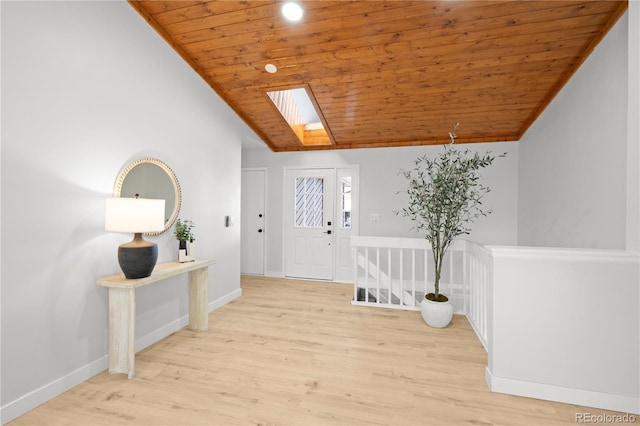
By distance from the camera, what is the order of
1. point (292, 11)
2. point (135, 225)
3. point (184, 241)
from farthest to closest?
1. point (184, 241)
2. point (292, 11)
3. point (135, 225)

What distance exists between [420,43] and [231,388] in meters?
3.20

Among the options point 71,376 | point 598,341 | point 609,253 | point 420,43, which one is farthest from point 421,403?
point 420,43

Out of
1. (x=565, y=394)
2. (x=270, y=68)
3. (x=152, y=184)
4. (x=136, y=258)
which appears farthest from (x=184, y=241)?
(x=565, y=394)

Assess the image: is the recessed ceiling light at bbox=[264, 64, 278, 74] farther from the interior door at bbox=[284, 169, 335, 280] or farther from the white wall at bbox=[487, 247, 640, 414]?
the white wall at bbox=[487, 247, 640, 414]

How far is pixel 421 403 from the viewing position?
6.02 ft

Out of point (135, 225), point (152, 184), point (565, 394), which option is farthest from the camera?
point (152, 184)

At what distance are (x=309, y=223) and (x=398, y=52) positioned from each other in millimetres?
2996

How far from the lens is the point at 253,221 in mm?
5332

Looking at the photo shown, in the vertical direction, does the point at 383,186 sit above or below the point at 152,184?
above

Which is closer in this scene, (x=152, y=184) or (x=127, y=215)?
(x=127, y=215)

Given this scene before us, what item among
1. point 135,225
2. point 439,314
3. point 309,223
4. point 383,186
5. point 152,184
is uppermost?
point 383,186

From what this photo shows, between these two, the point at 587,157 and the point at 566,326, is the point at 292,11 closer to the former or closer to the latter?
the point at 587,157

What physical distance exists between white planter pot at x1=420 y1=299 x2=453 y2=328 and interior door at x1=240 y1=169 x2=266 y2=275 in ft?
10.2

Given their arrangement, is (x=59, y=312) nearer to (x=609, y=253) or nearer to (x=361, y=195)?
(x=609, y=253)
